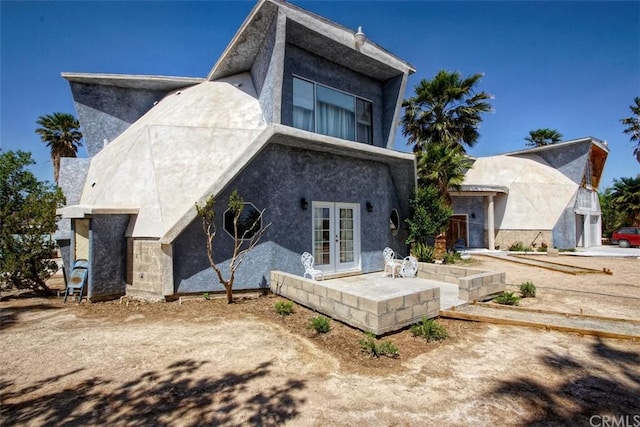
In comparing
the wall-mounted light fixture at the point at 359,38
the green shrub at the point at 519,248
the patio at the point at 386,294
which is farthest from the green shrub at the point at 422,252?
the green shrub at the point at 519,248

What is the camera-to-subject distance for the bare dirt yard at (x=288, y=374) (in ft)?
11.3

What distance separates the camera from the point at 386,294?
7613 mm

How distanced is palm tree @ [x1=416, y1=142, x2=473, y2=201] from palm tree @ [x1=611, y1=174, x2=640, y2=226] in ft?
67.0

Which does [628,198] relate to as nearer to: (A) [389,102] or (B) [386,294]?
(A) [389,102]

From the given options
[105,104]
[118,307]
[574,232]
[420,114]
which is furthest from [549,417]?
[574,232]

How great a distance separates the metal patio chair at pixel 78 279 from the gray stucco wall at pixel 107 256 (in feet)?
1.86

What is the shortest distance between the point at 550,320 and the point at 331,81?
9426mm

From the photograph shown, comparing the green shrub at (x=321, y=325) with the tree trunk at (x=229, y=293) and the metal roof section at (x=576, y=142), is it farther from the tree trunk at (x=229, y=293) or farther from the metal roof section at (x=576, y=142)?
the metal roof section at (x=576, y=142)

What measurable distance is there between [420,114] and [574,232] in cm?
1448

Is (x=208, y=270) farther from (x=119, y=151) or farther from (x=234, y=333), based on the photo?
Answer: (x=119, y=151)

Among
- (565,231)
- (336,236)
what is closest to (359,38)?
(336,236)

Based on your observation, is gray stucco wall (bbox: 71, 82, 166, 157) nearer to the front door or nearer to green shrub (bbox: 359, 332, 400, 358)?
green shrub (bbox: 359, 332, 400, 358)

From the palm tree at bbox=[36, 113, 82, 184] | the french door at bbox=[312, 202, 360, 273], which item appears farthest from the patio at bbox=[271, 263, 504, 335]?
the palm tree at bbox=[36, 113, 82, 184]

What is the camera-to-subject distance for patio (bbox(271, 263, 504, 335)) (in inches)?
227
